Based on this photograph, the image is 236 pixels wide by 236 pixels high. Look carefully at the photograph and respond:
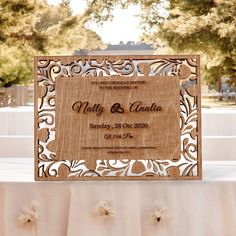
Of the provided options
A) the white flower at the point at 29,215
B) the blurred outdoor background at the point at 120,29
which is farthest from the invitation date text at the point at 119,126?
the blurred outdoor background at the point at 120,29

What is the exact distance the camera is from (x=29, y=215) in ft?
7.07

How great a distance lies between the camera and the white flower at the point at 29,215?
216 cm

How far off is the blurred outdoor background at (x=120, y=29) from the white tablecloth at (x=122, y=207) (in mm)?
6236

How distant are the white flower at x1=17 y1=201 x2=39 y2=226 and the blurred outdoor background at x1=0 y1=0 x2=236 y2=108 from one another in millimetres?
6247

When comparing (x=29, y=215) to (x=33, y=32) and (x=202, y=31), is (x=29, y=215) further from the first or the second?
(x=33, y=32)

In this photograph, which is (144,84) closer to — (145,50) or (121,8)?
(121,8)

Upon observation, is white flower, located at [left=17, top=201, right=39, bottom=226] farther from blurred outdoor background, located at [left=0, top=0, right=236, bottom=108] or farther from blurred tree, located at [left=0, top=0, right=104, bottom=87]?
blurred tree, located at [left=0, top=0, right=104, bottom=87]

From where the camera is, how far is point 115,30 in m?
13.6

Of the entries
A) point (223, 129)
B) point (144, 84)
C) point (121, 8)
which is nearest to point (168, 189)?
point (144, 84)

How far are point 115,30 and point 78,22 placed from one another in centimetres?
161

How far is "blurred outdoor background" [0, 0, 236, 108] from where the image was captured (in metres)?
9.95

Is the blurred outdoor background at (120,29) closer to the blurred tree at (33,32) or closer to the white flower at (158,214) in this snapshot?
the blurred tree at (33,32)

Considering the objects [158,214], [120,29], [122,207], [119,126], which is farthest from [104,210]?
[120,29]

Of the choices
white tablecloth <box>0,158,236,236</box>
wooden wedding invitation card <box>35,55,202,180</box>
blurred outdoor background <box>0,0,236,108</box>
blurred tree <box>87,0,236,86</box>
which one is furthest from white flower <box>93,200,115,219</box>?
blurred tree <box>87,0,236,86</box>
